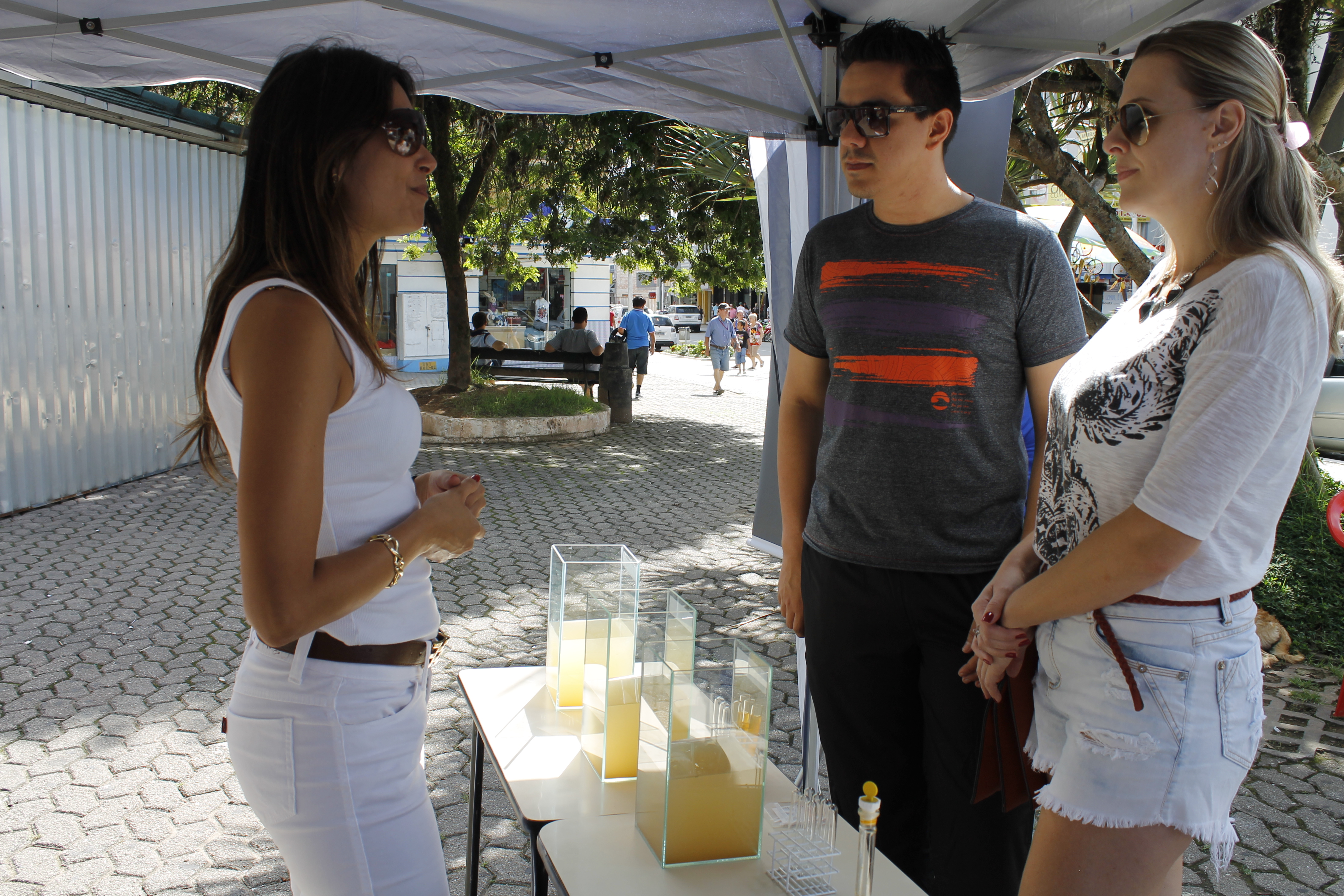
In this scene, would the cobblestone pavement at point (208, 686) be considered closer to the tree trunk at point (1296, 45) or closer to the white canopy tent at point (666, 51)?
the white canopy tent at point (666, 51)

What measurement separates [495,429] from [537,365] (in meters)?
3.86

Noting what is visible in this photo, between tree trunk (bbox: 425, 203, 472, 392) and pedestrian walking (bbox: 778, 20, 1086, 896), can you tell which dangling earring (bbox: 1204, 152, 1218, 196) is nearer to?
pedestrian walking (bbox: 778, 20, 1086, 896)

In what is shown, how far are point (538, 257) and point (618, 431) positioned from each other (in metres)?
10.9

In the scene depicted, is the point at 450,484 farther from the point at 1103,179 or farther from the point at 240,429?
the point at 1103,179

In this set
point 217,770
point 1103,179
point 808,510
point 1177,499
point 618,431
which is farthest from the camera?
point 618,431

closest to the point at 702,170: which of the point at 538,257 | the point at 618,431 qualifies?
the point at 618,431

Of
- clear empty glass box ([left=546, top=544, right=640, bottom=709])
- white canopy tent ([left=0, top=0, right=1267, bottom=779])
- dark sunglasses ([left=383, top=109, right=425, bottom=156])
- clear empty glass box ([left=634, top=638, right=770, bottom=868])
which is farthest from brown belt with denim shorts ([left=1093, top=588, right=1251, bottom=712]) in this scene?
white canopy tent ([left=0, top=0, right=1267, bottom=779])

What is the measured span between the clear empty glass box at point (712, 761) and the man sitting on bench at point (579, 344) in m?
13.5

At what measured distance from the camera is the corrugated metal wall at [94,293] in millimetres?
7422

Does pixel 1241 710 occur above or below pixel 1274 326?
below

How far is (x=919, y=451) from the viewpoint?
2.16m

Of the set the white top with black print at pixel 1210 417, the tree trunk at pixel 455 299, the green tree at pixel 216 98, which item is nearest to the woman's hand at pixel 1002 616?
the white top with black print at pixel 1210 417

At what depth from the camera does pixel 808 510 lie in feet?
8.18

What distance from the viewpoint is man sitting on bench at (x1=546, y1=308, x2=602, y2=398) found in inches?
592
